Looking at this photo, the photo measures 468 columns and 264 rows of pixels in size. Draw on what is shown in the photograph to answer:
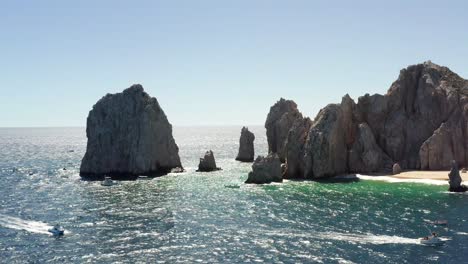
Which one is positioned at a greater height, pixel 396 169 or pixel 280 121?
pixel 280 121

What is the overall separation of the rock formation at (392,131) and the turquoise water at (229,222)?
38.2 ft

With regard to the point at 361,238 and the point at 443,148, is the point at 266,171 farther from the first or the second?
the point at 361,238

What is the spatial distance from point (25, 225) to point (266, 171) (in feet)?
205

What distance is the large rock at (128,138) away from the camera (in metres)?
149

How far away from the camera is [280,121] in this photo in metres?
176

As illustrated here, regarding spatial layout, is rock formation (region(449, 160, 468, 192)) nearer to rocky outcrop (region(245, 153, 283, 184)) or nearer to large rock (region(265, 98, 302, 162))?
rocky outcrop (region(245, 153, 283, 184))

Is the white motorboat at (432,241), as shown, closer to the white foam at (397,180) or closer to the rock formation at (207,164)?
the white foam at (397,180)

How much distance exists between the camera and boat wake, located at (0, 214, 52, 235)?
8298cm

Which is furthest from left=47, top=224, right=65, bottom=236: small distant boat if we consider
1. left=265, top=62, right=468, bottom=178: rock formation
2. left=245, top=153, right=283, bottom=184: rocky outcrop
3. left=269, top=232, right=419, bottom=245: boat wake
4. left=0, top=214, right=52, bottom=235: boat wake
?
left=265, top=62, right=468, bottom=178: rock formation

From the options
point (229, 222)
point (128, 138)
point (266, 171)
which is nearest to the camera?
point (229, 222)

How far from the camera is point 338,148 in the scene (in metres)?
139

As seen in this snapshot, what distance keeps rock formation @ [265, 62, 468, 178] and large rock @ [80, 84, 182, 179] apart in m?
39.9

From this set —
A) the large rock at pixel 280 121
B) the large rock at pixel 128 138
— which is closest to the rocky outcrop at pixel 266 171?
the large rock at pixel 128 138

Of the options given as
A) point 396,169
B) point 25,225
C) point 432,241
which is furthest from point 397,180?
point 25,225
